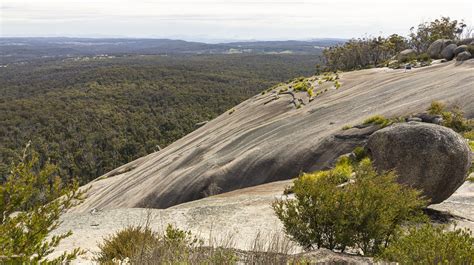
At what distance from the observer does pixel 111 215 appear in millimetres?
16719

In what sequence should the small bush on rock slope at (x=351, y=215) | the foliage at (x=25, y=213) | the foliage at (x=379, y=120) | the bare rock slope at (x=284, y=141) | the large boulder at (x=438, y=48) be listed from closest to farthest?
1. the foliage at (x=25, y=213)
2. the small bush on rock slope at (x=351, y=215)
3. the foliage at (x=379, y=120)
4. the bare rock slope at (x=284, y=141)
5. the large boulder at (x=438, y=48)

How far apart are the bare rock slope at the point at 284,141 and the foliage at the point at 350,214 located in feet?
38.3

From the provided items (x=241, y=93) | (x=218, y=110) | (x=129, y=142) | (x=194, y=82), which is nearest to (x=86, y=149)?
(x=129, y=142)

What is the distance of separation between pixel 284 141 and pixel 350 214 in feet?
51.6

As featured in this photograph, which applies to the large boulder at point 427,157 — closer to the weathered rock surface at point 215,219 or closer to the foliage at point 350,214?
the weathered rock surface at point 215,219

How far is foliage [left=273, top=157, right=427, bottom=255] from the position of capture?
883 cm

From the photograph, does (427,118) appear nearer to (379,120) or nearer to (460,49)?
(379,120)

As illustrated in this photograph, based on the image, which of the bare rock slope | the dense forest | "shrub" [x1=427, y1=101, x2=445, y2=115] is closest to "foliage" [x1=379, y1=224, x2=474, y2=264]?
the bare rock slope

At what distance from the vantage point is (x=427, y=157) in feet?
39.4

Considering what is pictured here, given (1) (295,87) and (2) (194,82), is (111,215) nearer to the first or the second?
(1) (295,87)

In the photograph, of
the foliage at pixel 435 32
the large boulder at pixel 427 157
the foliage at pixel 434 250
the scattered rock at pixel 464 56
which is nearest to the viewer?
the foliage at pixel 434 250

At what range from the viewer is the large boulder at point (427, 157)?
38.7 feet

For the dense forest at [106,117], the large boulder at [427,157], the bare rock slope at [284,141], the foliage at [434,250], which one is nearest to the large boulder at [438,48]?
the bare rock slope at [284,141]

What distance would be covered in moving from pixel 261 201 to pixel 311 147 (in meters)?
6.79
